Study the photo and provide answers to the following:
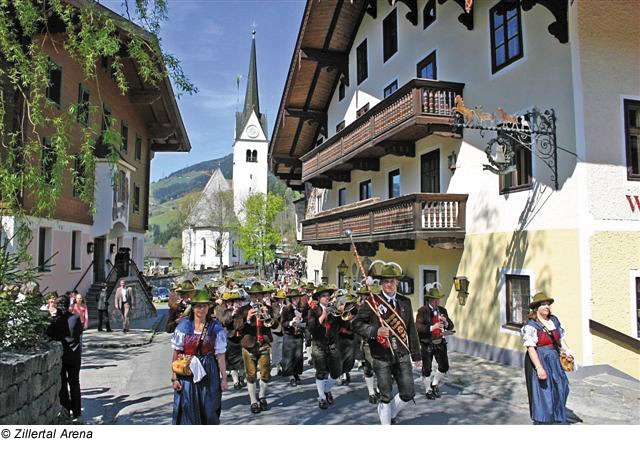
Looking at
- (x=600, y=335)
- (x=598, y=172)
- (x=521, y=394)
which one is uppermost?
(x=598, y=172)

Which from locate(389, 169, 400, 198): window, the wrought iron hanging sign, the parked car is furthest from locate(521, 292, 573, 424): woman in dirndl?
the parked car

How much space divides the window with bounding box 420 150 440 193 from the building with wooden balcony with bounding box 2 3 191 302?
29.1ft

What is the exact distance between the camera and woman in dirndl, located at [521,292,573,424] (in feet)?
19.3

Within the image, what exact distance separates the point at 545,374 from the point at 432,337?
2598mm

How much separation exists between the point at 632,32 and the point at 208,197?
67629mm

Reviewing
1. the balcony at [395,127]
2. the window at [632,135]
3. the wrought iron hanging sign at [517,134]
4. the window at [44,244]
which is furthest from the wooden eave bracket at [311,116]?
the window at [632,135]

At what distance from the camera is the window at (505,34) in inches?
445

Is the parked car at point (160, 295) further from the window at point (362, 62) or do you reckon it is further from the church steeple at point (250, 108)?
the church steeple at point (250, 108)

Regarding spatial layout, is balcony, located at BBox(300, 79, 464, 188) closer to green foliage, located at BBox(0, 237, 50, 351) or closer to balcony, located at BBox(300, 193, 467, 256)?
balcony, located at BBox(300, 193, 467, 256)

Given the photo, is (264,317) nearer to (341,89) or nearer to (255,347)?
(255,347)

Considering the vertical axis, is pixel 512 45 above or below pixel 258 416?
above

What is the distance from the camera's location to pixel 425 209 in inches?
511

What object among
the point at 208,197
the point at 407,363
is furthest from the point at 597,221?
the point at 208,197

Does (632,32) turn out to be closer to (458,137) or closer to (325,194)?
(458,137)
